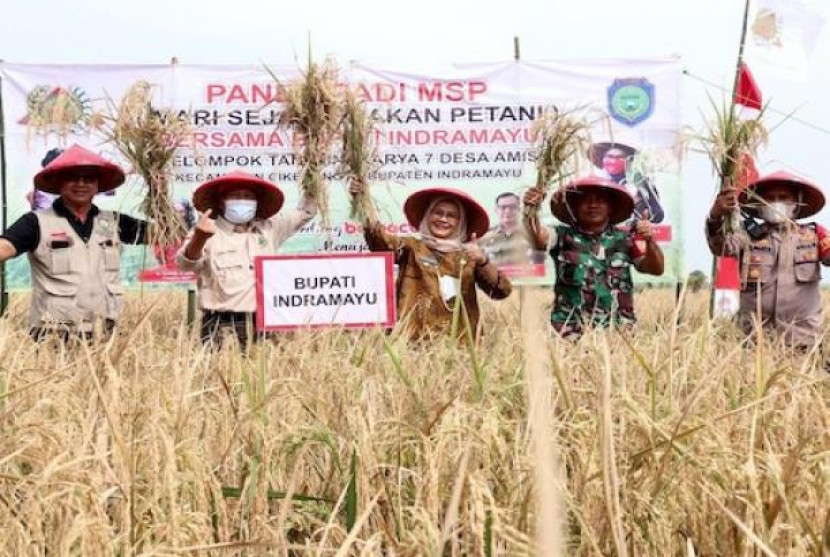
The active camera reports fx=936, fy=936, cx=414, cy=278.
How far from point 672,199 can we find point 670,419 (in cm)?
581

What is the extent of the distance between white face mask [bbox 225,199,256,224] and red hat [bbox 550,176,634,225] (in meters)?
1.56

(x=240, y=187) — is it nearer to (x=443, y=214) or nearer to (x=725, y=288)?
(x=443, y=214)

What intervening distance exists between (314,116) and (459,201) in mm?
1001

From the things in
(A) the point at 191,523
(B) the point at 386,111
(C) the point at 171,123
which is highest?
(B) the point at 386,111

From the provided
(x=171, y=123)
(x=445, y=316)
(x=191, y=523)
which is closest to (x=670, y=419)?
(x=191, y=523)

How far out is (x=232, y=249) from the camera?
4.82 meters

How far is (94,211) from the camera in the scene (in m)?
4.79

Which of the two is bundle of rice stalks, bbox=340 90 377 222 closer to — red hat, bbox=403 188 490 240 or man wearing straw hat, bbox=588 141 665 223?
red hat, bbox=403 188 490 240

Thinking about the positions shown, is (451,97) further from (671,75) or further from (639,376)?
(639,376)

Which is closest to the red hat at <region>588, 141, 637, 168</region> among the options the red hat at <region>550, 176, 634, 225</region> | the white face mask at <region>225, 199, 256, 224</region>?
the red hat at <region>550, 176, 634, 225</region>

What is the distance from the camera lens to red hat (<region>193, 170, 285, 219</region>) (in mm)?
4902

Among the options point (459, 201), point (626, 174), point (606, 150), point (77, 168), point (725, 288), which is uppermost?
point (606, 150)

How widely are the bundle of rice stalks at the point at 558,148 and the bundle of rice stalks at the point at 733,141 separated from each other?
65cm

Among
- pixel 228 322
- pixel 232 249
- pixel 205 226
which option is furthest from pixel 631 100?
pixel 205 226
